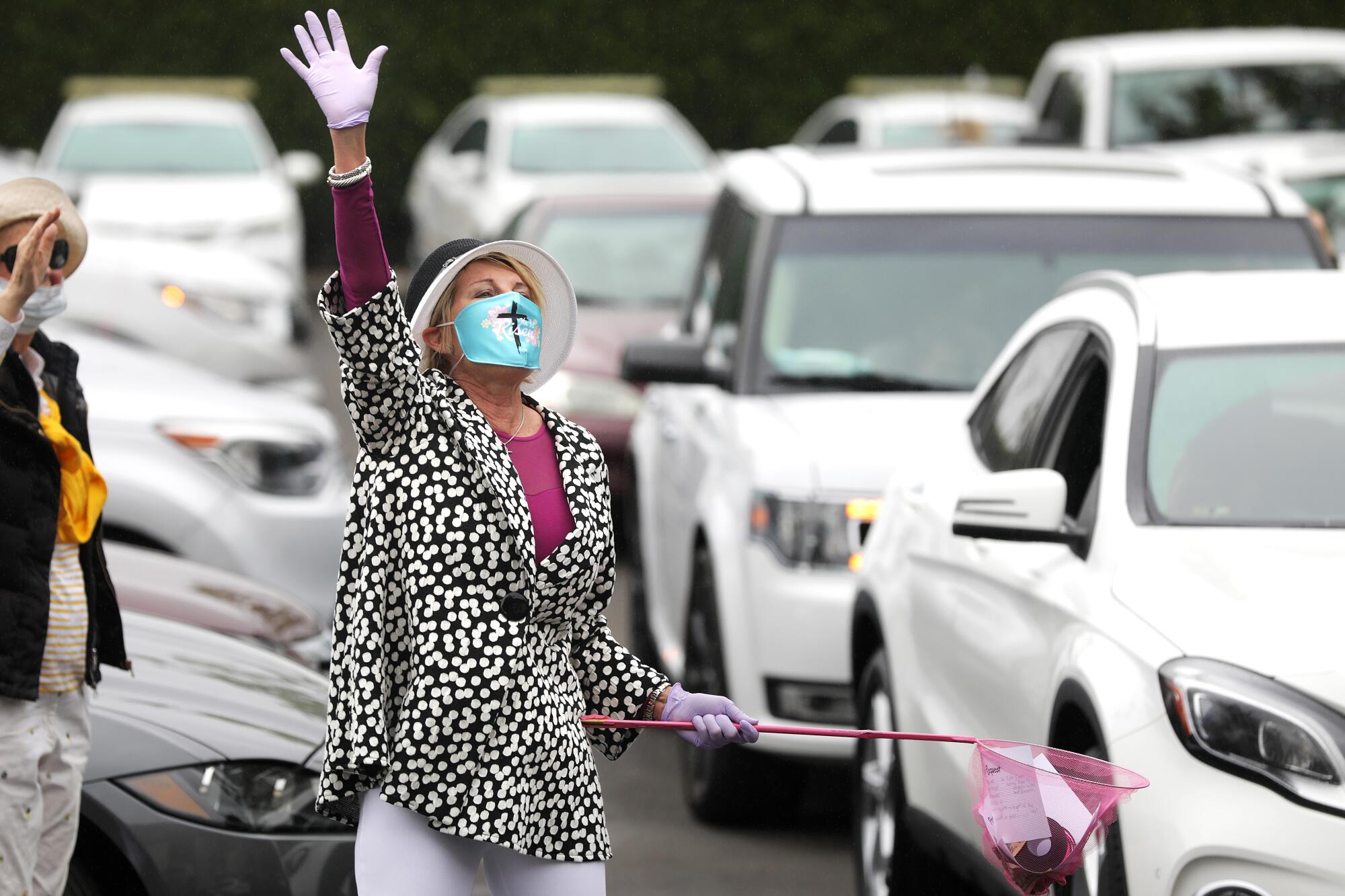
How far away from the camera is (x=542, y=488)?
11.0ft

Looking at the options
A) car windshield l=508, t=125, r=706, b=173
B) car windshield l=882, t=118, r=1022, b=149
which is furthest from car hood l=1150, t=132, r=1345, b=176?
car windshield l=508, t=125, r=706, b=173

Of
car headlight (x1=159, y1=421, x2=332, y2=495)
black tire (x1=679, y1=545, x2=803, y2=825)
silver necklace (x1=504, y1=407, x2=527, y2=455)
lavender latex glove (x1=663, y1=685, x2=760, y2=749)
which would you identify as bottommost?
black tire (x1=679, y1=545, x2=803, y2=825)

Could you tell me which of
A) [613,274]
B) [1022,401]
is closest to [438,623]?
[1022,401]

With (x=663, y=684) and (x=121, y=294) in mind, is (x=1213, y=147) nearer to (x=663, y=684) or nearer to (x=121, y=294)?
(x=121, y=294)

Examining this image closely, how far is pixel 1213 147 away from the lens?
552 inches

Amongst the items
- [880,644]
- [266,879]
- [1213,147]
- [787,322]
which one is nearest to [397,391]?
[266,879]

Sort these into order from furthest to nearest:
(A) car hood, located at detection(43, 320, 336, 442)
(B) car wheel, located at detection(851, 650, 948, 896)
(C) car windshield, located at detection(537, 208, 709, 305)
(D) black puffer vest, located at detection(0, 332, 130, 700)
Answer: (C) car windshield, located at detection(537, 208, 709, 305) < (A) car hood, located at detection(43, 320, 336, 442) < (B) car wheel, located at detection(851, 650, 948, 896) < (D) black puffer vest, located at detection(0, 332, 130, 700)

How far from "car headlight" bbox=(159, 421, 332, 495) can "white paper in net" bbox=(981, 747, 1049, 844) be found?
454cm

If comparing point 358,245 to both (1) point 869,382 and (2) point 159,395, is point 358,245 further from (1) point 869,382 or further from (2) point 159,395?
(2) point 159,395

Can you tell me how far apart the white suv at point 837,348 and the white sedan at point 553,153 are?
9294mm

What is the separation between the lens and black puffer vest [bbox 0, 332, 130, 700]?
141 inches

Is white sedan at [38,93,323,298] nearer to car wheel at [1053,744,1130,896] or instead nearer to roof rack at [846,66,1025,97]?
roof rack at [846,66,1025,97]

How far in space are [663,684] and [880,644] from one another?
203 centimetres

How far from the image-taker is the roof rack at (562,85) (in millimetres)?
22047
